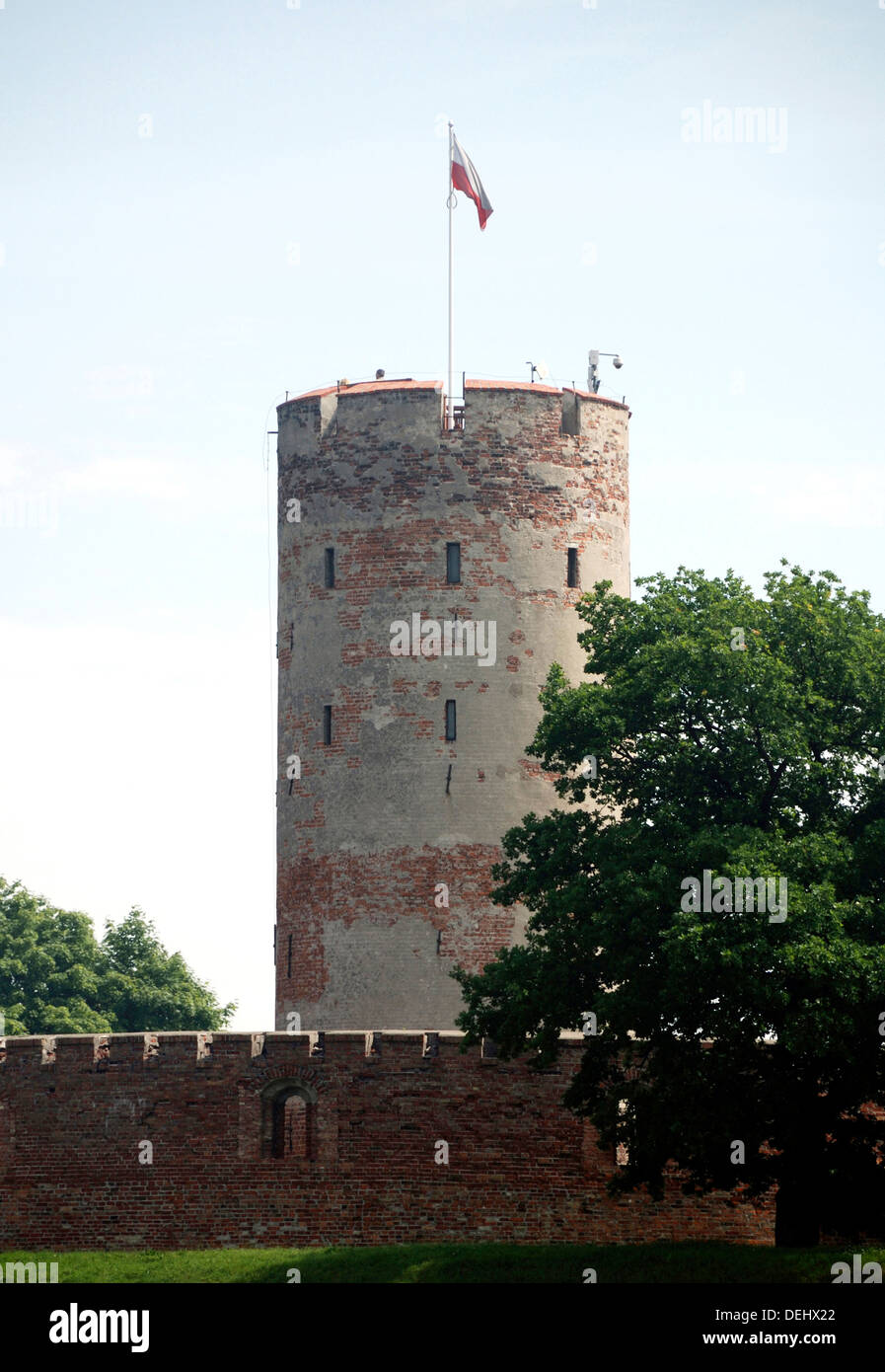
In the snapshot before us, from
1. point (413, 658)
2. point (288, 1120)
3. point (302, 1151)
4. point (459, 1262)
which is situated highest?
point (413, 658)

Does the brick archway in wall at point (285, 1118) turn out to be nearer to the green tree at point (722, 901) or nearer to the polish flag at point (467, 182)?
the green tree at point (722, 901)

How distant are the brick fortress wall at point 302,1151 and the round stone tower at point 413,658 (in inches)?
203

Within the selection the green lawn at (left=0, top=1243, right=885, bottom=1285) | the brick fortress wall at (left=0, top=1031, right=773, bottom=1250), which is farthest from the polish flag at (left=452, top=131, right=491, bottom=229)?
the green lawn at (left=0, top=1243, right=885, bottom=1285)

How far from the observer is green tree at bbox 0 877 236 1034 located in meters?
71.2

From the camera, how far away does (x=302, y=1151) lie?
43375 millimetres

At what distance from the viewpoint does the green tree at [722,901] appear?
36.1 meters

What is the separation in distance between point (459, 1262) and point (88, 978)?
34269mm

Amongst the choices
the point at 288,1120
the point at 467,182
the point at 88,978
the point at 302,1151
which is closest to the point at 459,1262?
the point at 302,1151

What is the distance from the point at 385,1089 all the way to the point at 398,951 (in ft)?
19.6

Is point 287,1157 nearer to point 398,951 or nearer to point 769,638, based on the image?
point 398,951

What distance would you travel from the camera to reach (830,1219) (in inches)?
1508

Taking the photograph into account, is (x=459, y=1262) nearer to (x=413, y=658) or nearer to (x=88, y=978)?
(x=413, y=658)
